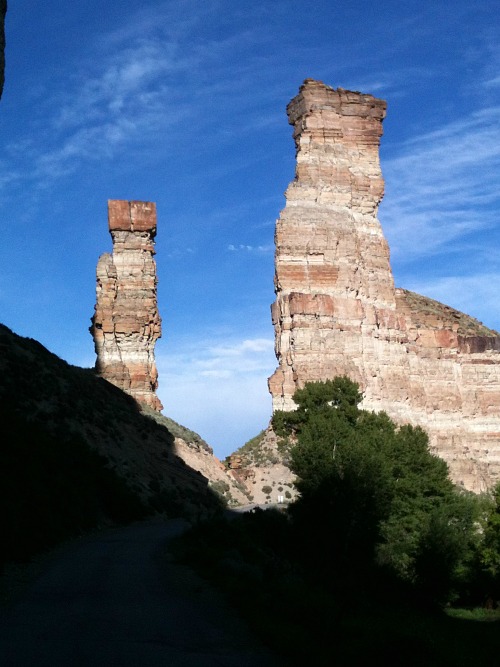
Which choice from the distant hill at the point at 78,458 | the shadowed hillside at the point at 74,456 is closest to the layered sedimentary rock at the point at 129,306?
the distant hill at the point at 78,458

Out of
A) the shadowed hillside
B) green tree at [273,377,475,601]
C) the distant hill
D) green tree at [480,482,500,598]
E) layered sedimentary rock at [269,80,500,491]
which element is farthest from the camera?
layered sedimentary rock at [269,80,500,491]

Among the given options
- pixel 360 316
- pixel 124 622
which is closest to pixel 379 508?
pixel 124 622

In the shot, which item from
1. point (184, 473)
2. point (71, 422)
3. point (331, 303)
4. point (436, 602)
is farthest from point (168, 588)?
point (331, 303)

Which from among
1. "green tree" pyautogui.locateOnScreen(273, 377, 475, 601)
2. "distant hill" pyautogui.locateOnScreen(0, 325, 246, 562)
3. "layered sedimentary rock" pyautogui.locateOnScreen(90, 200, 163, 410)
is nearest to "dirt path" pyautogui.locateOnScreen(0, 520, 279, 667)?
"distant hill" pyautogui.locateOnScreen(0, 325, 246, 562)

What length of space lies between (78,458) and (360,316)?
3681 centimetres

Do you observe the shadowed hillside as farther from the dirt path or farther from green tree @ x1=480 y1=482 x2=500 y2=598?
green tree @ x1=480 y1=482 x2=500 y2=598

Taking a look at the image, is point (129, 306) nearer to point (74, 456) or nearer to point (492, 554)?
point (74, 456)

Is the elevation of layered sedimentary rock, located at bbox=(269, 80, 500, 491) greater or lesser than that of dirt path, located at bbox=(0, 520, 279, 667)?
greater

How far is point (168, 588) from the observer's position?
1381 centimetres

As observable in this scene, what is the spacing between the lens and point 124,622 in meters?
10.6

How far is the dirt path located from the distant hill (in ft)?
11.6

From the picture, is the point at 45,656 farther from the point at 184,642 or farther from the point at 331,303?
the point at 331,303

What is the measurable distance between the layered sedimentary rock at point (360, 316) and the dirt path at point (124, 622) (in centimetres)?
4461

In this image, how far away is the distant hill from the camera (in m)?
21.8
